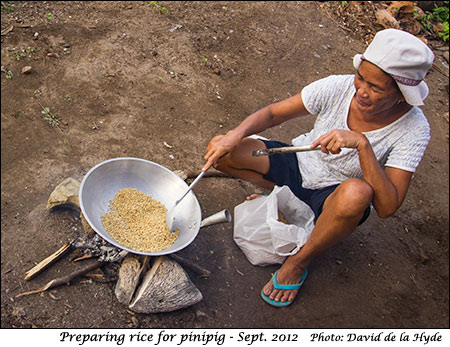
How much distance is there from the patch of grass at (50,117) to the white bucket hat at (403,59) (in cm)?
198

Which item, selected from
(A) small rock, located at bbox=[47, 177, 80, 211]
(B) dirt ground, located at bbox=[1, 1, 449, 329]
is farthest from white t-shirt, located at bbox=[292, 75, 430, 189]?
(A) small rock, located at bbox=[47, 177, 80, 211]

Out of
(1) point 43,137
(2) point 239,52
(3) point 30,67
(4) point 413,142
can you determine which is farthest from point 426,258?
(3) point 30,67

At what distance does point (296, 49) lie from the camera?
4281mm

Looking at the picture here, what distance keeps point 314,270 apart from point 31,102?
7.12 ft

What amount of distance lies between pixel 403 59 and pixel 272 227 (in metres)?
1.02

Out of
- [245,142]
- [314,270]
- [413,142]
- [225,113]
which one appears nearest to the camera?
[413,142]

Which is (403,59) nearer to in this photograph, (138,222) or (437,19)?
(138,222)

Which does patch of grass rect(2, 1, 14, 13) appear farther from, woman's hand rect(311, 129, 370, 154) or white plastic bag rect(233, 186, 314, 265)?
woman's hand rect(311, 129, 370, 154)

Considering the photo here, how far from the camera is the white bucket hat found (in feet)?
5.99

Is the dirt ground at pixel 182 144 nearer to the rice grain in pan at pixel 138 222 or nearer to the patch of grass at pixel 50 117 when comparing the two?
the patch of grass at pixel 50 117

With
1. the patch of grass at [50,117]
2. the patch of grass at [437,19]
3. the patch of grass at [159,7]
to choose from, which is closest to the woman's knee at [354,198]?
the patch of grass at [50,117]

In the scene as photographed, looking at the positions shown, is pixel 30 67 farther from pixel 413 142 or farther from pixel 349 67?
pixel 349 67

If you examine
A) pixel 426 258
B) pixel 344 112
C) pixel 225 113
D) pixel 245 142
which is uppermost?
pixel 344 112

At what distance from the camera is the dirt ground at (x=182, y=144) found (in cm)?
217
